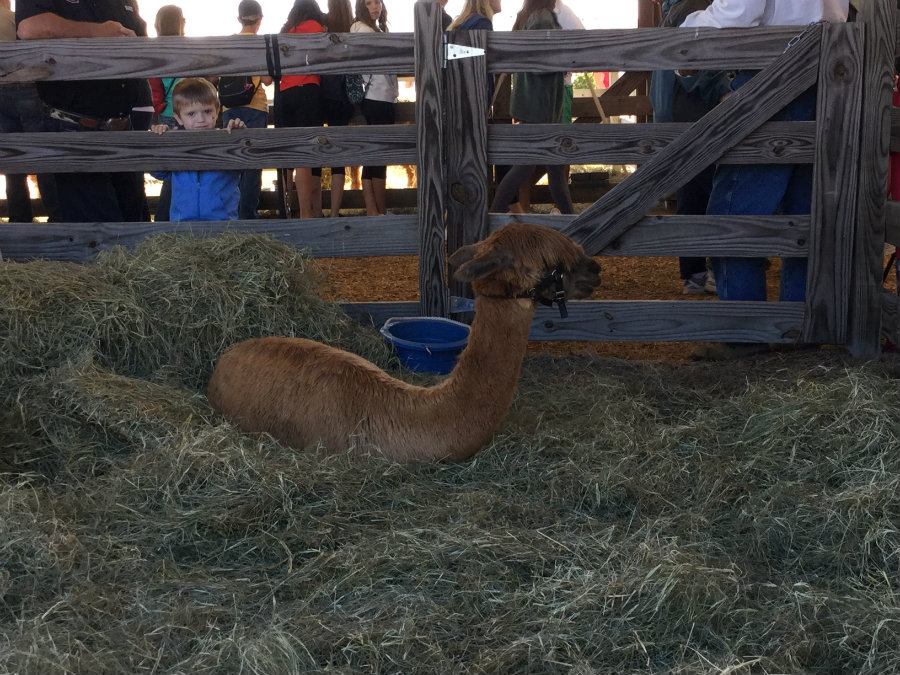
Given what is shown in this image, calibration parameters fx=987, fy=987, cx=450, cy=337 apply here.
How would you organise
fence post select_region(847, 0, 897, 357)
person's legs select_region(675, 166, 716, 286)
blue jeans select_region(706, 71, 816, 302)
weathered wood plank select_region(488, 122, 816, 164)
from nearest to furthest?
1. fence post select_region(847, 0, 897, 357)
2. weathered wood plank select_region(488, 122, 816, 164)
3. blue jeans select_region(706, 71, 816, 302)
4. person's legs select_region(675, 166, 716, 286)

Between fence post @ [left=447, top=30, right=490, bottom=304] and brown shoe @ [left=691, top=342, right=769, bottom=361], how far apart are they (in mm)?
1589

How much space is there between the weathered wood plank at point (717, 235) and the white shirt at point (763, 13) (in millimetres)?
1160

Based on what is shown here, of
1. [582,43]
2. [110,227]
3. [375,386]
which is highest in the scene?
[582,43]

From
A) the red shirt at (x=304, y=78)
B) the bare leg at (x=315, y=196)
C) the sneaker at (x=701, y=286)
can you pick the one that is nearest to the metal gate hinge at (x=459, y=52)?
the sneaker at (x=701, y=286)

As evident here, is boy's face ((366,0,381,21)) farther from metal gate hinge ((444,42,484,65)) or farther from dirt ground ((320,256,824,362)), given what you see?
metal gate hinge ((444,42,484,65))

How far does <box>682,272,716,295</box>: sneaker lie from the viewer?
25.9ft

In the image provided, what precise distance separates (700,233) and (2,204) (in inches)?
Result: 329

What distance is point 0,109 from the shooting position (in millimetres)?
7324

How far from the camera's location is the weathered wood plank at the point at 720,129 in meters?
5.58

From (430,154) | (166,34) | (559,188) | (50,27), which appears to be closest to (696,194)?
(559,188)

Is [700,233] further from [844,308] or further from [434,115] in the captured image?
[434,115]

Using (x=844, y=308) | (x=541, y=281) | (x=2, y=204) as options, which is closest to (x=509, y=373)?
(x=541, y=281)

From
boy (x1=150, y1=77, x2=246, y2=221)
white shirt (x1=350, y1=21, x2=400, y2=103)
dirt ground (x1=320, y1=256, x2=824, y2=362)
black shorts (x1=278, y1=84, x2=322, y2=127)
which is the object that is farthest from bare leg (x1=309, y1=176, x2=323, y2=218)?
boy (x1=150, y1=77, x2=246, y2=221)

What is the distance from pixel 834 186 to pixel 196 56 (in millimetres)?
3746
